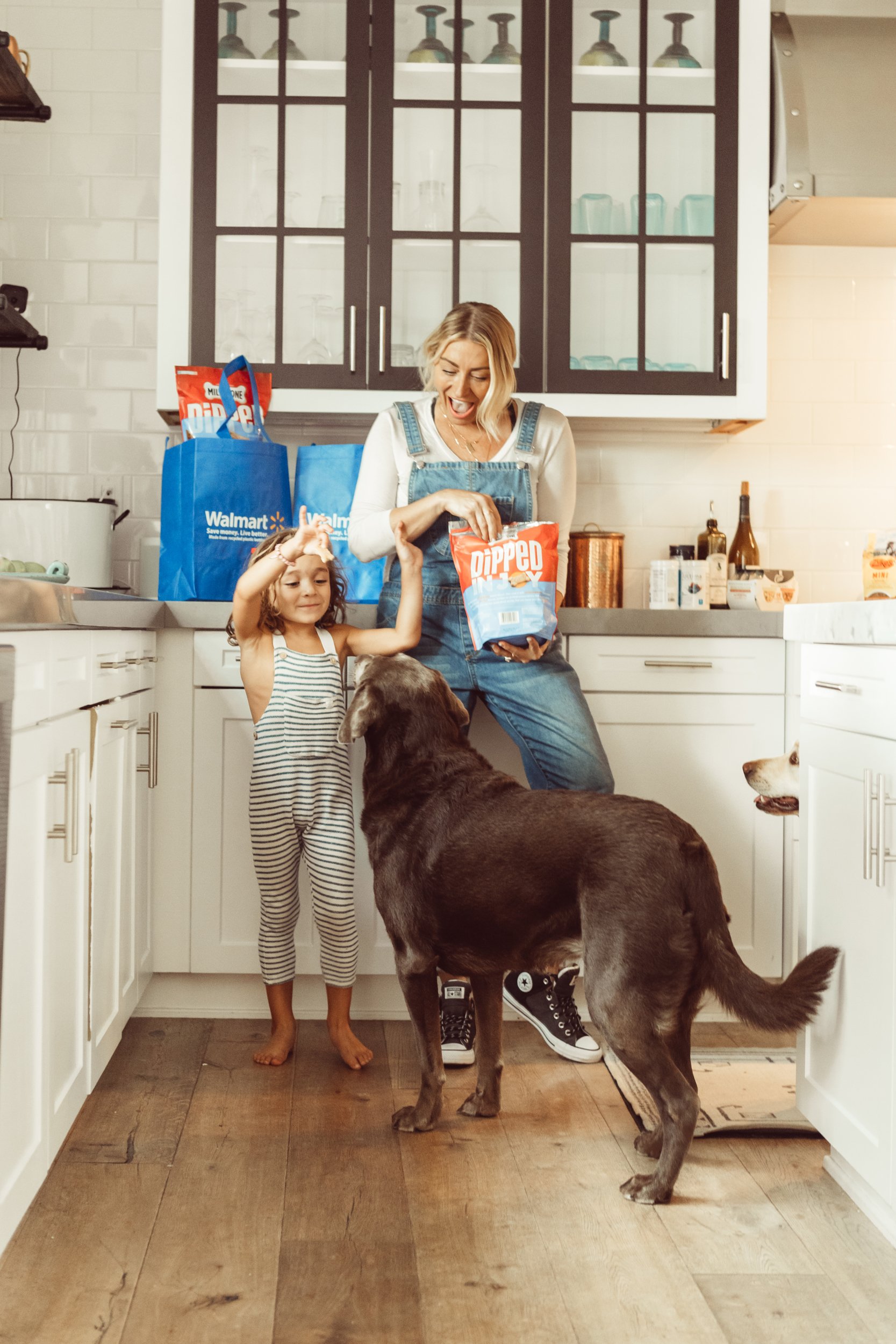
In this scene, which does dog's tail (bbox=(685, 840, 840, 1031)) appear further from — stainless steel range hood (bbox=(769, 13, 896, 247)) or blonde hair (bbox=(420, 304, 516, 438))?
stainless steel range hood (bbox=(769, 13, 896, 247))

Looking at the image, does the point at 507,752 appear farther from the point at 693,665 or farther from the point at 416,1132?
the point at 416,1132

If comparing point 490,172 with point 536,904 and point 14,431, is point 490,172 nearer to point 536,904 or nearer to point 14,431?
point 14,431

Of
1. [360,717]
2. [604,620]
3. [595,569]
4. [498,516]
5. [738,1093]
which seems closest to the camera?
[360,717]

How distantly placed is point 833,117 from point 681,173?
0.39 metres

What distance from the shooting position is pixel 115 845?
207 centimetres

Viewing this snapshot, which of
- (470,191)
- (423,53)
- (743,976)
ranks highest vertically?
(423,53)

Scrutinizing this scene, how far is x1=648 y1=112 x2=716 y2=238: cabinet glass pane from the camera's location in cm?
293

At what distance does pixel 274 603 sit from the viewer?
2363 millimetres

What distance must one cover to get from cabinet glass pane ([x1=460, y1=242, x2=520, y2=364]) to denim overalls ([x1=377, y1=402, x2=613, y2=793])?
0.61 meters

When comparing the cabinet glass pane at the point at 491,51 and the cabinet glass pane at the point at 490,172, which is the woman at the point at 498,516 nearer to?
the cabinet glass pane at the point at 490,172

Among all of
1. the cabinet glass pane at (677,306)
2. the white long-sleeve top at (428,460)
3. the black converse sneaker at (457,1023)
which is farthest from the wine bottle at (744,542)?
the black converse sneaker at (457,1023)

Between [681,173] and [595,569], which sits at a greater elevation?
[681,173]

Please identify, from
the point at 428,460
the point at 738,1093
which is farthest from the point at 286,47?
the point at 738,1093

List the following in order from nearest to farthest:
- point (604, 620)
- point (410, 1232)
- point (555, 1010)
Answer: point (410, 1232)
point (555, 1010)
point (604, 620)
